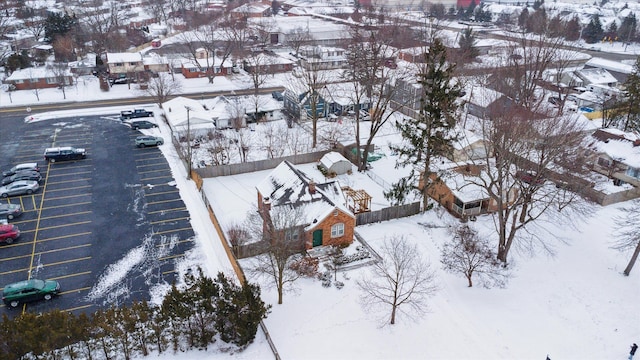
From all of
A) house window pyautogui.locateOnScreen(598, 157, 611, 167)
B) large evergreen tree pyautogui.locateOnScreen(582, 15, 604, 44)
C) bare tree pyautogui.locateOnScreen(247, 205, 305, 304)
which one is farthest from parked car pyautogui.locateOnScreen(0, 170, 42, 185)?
large evergreen tree pyautogui.locateOnScreen(582, 15, 604, 44)

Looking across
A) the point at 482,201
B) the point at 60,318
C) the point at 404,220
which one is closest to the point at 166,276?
the point at 60,318

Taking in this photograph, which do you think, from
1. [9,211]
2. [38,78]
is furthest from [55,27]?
[9,211]

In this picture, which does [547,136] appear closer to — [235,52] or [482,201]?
[482,201]

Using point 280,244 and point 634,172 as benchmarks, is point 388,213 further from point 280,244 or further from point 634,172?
point 634,172

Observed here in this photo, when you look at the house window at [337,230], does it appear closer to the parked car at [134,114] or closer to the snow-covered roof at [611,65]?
the parked car at [134,114]

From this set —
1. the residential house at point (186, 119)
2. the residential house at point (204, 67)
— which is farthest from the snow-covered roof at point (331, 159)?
the residential house at point (204, 67)

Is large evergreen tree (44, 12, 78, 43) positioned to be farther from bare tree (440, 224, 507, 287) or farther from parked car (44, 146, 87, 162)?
bare tree (440, 224, 507, 287)
